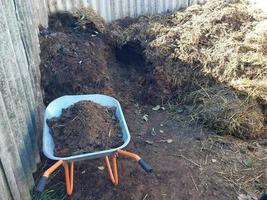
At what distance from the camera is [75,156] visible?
254 centimetres

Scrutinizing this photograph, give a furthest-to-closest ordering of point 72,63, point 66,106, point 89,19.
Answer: point 89,19, point 72,63, point 66,106

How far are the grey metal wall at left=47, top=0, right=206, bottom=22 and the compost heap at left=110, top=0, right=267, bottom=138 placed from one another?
0.54 m

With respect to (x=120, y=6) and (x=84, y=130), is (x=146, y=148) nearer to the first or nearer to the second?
(x=84, y=130)

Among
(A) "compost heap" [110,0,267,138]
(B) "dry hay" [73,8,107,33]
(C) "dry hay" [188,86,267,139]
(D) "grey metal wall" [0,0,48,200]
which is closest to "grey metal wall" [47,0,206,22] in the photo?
(B) "dry hay" [73,8,107,33]

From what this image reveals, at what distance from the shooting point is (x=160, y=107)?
428 centimetres

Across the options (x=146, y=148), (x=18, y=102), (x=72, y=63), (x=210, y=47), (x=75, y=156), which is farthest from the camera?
(x=210, y=47)

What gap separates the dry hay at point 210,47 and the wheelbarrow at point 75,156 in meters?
1.34

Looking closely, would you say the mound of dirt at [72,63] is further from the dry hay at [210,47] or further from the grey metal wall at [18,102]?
the dry hay at [210,47]

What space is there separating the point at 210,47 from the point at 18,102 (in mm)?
2717

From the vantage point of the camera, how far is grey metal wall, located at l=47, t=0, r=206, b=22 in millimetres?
5195

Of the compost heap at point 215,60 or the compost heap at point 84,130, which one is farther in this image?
the compost heap at point 215,60

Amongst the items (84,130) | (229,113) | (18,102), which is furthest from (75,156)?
(229,113)

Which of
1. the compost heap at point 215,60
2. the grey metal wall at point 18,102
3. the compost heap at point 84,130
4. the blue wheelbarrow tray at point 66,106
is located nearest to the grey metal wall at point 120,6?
the compost heap at point 215,60

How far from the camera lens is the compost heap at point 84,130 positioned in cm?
280
